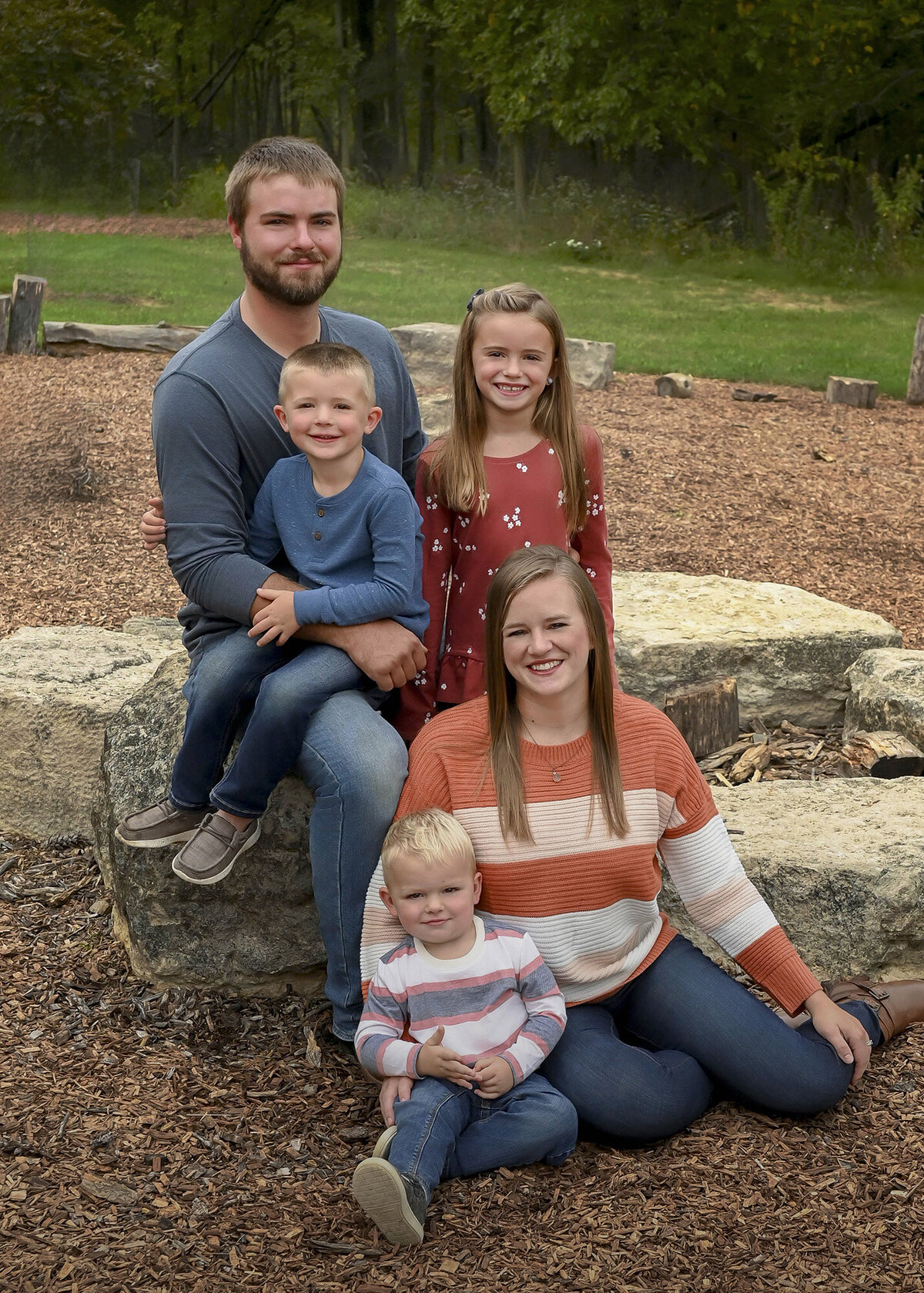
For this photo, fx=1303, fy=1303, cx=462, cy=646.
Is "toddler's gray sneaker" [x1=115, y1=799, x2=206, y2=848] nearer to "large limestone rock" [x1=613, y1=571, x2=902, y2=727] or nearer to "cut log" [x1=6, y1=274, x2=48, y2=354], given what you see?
"large limestone rock" [x1=613, y1=571, x2=902, y2=727]

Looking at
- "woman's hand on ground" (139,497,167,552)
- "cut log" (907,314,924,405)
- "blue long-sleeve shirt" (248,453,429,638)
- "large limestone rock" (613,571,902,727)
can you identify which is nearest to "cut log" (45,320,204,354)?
"cut log" (907,314,924,405)

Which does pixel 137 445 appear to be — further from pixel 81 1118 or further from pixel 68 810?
pixel 81 1118

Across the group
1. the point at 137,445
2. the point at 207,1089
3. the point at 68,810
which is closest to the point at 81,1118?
the point at 207,1089

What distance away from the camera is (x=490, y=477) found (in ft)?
10.1

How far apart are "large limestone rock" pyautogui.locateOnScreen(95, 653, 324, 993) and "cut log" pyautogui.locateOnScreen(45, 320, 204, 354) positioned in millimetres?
7947

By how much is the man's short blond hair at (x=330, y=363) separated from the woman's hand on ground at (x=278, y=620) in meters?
0.44

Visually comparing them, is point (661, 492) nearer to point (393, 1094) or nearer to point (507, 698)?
point (507, 698)

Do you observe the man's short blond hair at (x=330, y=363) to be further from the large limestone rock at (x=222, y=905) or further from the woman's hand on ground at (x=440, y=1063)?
the woman's hand on ground at (x=440, y=1063)

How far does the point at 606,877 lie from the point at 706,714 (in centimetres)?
176

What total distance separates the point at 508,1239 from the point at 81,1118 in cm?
96

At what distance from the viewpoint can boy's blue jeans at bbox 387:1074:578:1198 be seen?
2439 millimetres

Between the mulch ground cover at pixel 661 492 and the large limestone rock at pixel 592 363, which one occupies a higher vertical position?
the large limestone rock at pixel 592 363

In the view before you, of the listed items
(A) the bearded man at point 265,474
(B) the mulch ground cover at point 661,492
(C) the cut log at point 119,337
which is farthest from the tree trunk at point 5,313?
(A) the bearded man at point 265,474

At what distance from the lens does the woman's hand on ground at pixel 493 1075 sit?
2.50 m
